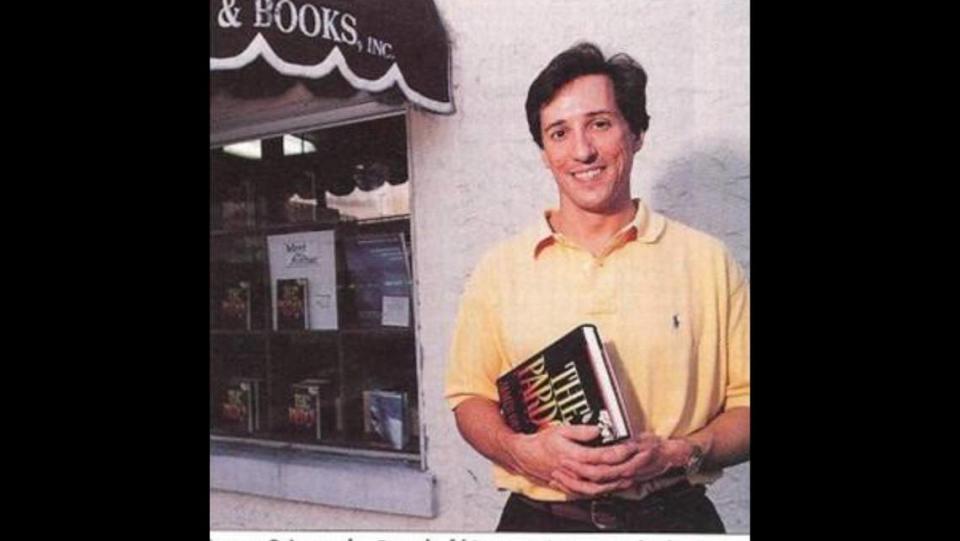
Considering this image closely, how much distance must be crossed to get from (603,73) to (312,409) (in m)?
2.04

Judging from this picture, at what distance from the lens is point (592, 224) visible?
3.39 meters

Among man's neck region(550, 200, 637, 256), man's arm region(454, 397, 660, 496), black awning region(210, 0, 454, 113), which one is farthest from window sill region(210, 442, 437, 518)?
black awning region(210, 0, 454, 113)

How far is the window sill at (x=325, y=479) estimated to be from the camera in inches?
144

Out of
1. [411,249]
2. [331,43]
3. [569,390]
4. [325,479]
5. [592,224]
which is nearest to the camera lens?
[331,43]

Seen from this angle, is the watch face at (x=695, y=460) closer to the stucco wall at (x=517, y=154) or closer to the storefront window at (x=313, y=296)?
the stucco wall at (x=517, y=154)

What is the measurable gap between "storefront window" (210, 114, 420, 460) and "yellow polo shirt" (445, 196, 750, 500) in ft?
2.46

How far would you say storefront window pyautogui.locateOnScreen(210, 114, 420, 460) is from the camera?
12.1 ft

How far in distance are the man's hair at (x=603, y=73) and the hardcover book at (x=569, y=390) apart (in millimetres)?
923

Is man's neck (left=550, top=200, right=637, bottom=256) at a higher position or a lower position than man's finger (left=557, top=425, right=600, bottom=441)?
higher

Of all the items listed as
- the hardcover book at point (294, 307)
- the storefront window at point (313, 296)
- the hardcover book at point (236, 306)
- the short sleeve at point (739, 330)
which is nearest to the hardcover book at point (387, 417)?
the storefront window at point (313, 296)

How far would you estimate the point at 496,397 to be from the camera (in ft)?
11.4

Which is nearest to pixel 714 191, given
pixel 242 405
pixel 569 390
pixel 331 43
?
pixel 569 390

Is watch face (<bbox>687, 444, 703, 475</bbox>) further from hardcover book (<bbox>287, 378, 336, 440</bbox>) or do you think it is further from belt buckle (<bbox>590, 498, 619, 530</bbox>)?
hardcover book (<bbox>287, 378, 336, 440</bbox>)

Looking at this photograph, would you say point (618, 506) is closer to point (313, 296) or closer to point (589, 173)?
point (589, 173)
